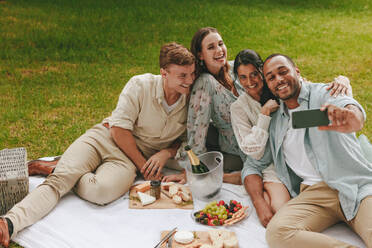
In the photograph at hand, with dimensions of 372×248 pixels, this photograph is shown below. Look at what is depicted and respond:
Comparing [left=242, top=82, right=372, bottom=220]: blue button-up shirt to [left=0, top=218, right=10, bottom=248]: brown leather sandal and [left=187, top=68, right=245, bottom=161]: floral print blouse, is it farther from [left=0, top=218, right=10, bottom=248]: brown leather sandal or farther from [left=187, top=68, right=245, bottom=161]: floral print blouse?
[left=0, top=218, right=10, bottom=248]: brown leather sandal

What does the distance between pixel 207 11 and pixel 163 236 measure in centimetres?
943

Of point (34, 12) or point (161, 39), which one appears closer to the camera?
point (161, 39)

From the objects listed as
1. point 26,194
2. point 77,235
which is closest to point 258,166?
point 77,235

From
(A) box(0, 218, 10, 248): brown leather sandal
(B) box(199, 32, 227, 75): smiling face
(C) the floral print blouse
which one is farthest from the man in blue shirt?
(A) box(0, 218, 10, 248): brown leather sandal

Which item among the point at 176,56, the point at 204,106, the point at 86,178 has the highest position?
the point at 176,56

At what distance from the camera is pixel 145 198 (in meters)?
3.69

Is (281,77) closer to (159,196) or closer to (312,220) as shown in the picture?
(312,220)

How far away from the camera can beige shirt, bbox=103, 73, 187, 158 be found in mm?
3906

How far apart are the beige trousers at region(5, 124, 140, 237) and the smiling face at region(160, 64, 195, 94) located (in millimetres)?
840

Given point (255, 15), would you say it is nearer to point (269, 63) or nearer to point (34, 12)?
point (34, 12)

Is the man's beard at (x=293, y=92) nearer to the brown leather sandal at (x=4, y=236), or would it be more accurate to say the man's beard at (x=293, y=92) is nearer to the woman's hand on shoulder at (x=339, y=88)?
the woman's hand on shoulder at (x=339, y=88)

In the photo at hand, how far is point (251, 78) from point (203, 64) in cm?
62

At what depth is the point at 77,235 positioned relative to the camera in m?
3.25

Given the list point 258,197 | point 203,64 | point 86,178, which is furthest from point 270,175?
point 86,178
